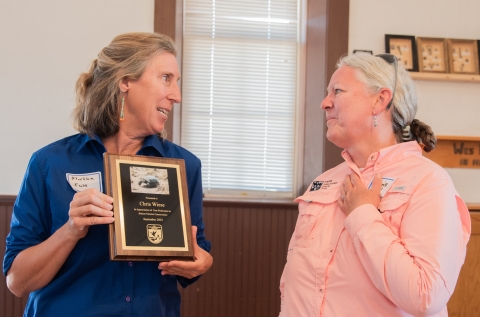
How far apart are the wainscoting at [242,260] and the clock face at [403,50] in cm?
119

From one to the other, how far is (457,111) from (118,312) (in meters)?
2.85

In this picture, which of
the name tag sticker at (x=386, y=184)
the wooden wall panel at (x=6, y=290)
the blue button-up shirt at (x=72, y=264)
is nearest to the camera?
the blue button-up shirt at (x=72, y=264)

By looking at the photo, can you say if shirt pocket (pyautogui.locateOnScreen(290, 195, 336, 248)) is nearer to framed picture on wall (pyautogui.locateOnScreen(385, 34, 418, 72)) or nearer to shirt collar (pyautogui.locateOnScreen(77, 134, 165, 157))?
shirt collar (pyautogui.locateOnScreen(77, 134, 165, 157))

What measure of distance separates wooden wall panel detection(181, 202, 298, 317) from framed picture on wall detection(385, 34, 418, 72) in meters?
1.20

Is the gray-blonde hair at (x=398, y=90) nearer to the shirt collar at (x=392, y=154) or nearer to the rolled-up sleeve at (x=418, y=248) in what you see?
the shirt collar at (x=392, y=154)

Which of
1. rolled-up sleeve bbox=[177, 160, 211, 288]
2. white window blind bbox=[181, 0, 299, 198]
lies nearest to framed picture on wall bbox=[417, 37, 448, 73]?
white window blind bbox=[181, 0, 299, 198]

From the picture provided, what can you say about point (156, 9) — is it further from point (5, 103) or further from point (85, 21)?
point (5, 103)

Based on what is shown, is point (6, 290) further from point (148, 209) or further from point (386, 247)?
point (386, 247)

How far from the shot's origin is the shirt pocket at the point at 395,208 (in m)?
A: 1.62

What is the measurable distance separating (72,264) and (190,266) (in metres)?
0.35

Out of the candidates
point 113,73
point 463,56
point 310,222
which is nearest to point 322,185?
point 310,222

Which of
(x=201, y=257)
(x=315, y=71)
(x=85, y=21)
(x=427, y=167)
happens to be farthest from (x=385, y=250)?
(x=85, y=21)

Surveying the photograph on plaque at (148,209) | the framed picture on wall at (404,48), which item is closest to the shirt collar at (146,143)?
the photograph on plaque at (148,209)

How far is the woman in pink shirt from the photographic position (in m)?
1.51
